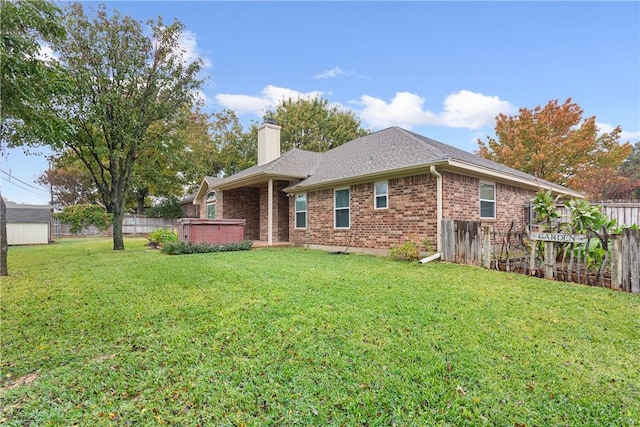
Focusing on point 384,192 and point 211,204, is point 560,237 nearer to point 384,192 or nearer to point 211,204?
point 384,192

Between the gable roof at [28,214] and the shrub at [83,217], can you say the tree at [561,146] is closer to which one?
the gable roof at [28,214]

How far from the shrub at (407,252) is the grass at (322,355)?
2872mm

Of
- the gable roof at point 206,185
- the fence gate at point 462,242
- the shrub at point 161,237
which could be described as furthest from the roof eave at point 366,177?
the gable roof at point 206,185

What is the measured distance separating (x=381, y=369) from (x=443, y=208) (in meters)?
6.54

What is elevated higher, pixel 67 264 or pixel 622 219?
pixel 622 219

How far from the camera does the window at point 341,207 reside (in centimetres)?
1136

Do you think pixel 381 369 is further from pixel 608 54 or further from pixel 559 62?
pixel 559 62

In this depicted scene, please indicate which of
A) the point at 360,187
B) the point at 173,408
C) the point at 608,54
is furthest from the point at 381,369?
the point at 608,54

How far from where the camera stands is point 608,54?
11.5m

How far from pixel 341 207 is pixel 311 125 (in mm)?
19176

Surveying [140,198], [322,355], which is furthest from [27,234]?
[322,355]

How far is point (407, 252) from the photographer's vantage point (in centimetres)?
857

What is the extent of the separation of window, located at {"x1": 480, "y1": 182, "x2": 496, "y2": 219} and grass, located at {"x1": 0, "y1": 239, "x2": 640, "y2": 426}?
5008 mm

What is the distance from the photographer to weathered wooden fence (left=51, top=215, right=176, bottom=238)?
23031 millimetres
